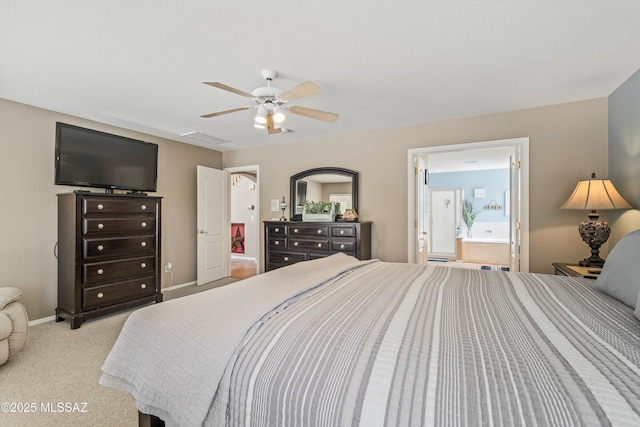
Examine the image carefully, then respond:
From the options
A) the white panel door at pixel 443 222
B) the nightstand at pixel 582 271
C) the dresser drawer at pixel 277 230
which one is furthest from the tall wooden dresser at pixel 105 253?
the white panel door at pixel 443 222

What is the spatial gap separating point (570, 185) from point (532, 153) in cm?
50

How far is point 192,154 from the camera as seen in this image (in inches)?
194

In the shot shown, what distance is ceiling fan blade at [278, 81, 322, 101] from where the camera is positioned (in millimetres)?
2086

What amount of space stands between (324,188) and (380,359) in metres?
3.72

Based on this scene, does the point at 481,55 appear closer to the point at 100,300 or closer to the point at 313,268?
the point at 313,268

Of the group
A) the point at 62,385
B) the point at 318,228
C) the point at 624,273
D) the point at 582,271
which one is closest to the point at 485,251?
the point at 582,271

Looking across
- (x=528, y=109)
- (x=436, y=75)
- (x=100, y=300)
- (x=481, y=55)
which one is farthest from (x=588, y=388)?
(x=100, y=300)

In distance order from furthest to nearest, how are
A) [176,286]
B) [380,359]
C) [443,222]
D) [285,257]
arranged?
[443,222] → [176,286] → [285,257] → [380,359]

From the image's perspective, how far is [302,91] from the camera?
7.19 feet

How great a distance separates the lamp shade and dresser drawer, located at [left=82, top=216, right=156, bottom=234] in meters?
4.67

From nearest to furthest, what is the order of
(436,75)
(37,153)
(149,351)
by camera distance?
(149,351)
(436,75)
(37,153)

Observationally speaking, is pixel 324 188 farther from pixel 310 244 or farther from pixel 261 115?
pixel 261 115

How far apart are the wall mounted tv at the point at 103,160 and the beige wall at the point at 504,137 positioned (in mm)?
1895

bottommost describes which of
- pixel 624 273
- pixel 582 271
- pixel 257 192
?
pixel 582 271
